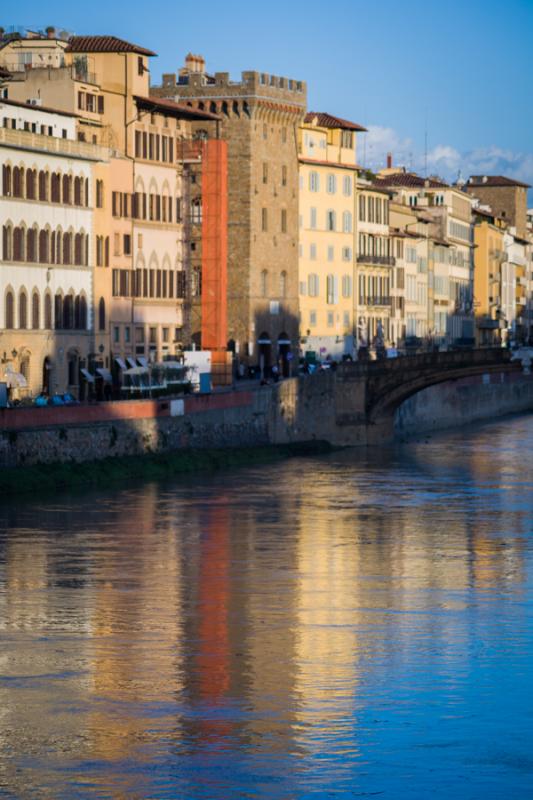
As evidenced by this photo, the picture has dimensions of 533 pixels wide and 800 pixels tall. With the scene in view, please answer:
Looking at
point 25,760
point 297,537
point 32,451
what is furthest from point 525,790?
point 32,451

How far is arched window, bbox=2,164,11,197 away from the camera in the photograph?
205 feet

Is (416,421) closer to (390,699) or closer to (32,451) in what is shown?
(32,451)

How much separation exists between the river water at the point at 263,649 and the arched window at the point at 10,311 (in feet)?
44.4

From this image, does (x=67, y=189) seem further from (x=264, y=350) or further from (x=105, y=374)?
(x=264, y=350)

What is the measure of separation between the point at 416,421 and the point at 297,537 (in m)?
43.0

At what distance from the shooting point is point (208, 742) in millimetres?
23719

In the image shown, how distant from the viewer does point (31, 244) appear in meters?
64.8

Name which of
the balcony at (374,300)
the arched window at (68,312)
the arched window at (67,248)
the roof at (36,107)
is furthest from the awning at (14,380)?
the balcony at (374,300)

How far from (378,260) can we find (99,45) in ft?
116

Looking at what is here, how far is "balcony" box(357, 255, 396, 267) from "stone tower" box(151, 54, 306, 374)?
29.7ft

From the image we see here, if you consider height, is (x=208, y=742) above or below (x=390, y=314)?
below

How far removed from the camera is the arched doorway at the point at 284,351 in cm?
9050

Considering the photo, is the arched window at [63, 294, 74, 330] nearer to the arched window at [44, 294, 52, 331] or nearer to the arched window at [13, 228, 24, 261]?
the arched window at [44, 294, 52, 331]

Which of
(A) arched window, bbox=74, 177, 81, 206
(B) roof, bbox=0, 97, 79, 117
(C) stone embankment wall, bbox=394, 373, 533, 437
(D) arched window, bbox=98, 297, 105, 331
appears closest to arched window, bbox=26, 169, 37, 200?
(B) roof, bbox=0, 97, 79, 117
